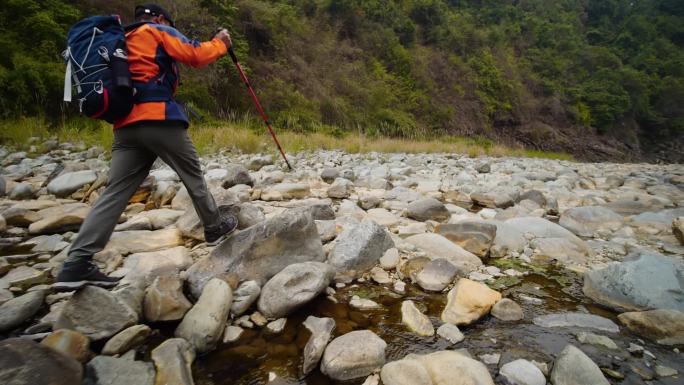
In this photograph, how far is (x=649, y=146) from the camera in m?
36.1

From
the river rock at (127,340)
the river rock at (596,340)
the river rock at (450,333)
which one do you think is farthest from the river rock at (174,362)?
the river rock at (596,340)

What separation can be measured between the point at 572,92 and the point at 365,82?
28.0 metres

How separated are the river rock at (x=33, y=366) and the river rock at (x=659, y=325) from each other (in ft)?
8.35

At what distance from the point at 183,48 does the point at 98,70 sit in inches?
17.5

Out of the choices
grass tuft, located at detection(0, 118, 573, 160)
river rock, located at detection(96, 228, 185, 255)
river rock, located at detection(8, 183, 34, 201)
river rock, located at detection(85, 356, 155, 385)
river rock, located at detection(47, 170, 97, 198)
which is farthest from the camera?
grass tuft, located at detection(0, 118, 573, 160)

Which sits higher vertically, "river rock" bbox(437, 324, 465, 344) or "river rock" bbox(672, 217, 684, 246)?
"river rock" bbox(437, 324, 465, 344)

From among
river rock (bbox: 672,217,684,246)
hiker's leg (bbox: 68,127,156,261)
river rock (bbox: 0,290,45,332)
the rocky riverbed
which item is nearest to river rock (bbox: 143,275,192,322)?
the rocky riverbed

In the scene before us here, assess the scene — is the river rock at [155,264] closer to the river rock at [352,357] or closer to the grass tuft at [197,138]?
the river rock at [352,357]

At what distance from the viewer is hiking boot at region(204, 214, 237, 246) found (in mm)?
2271

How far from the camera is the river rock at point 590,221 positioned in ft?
10.9

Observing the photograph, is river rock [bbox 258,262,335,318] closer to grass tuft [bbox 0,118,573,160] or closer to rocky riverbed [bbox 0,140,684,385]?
rocky riverbed [bbox 0,140,684,385]

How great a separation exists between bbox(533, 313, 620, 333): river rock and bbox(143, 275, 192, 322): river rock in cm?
193

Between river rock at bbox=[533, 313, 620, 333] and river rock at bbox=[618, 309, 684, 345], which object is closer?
river rock at bbox=[618, 309, 684, 345]

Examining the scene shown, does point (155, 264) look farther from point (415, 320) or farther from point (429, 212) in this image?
point (429, 212)
